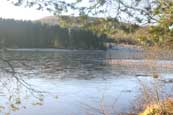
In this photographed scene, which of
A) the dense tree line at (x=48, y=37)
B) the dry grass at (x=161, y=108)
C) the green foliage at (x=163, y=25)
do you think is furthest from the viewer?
the dense tree line at (x=48, y=37)

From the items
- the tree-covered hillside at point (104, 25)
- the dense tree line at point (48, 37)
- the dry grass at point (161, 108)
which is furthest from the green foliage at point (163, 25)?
the dense tree line at point (48, 37)

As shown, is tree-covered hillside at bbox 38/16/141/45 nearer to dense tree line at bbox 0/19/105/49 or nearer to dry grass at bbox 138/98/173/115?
dry grass at bbox 138/98/173/115

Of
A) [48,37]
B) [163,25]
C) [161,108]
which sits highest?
[163,25]

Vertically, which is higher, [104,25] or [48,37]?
[104,25]

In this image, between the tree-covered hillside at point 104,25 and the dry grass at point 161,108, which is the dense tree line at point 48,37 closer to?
the dry grass at point 161,108

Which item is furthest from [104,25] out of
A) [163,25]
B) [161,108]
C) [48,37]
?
[48,37]

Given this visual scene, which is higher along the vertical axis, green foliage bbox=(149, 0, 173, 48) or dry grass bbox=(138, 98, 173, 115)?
green foliage bbox=(149, 0, 173, 48)

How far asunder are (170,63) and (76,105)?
10.4 metres

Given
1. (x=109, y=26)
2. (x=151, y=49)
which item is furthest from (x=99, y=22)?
(x=151, y=49)

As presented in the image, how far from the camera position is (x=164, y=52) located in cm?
809

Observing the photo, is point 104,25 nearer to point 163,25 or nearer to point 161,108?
point 163,25

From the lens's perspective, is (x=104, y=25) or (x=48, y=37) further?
(x=48, y=37)

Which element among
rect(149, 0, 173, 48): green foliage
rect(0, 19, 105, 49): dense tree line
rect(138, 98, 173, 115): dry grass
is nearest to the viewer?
rect(149, 0, 173, 48): green foliage

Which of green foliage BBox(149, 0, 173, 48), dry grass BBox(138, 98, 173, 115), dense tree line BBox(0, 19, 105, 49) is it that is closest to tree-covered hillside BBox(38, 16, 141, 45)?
green foliage BBox(149, 0, 173, 48)
